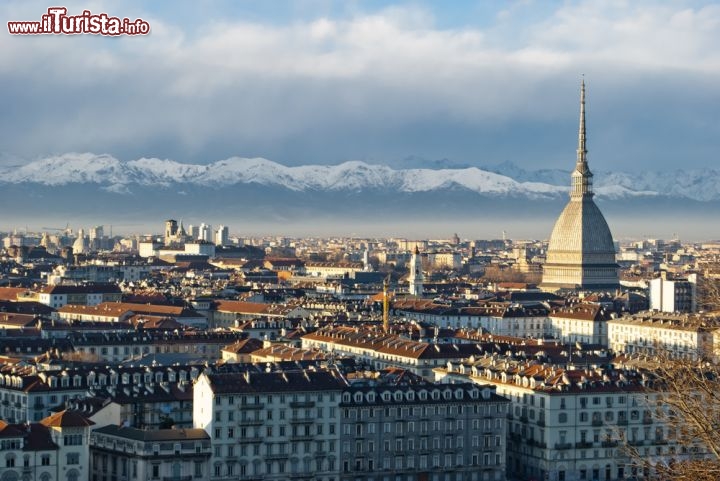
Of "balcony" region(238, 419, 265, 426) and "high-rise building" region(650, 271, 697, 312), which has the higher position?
"high-rise building" region(650, 271, 697, 312)

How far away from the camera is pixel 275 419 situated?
53.5 m

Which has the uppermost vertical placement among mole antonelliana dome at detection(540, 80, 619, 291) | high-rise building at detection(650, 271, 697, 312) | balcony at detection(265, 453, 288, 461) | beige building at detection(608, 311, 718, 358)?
mole antonelliana dome at detection(540, 80, 619, 291)

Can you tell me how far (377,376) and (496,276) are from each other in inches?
5460

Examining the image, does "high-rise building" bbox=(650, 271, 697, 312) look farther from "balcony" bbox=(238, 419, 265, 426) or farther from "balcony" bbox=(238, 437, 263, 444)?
"balcony" bbox=(238, 437, 263, 444)

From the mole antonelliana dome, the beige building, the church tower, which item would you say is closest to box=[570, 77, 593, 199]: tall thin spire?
the mole antonelliana dome

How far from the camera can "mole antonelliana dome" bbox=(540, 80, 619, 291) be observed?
563 ft

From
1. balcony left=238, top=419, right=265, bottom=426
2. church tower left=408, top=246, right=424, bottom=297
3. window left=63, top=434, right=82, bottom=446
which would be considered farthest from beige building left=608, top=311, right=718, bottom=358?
window left=63, top=434, right=82, bottom=446

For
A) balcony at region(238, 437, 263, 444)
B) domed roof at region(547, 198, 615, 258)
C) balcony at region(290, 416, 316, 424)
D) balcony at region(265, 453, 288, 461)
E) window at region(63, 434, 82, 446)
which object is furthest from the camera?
domed roof at region(547, 198, 615, 258)

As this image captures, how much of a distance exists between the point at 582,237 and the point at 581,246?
166 centimetres

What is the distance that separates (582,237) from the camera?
17600 cm

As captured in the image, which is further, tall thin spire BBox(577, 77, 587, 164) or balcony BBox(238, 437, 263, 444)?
tall thin spire BBox(577, 77, 587, 164)

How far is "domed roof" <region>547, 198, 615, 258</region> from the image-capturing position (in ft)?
570

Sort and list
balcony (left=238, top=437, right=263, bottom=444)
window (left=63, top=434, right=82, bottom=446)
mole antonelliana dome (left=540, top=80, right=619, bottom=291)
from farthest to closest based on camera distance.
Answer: mole antonelliana dome (left=540, top=80, right=619, bottom=291) → balcony (left=238, top=437, right=263, bottom=444) → window (left=63, top=434, right=82, bottom=446)

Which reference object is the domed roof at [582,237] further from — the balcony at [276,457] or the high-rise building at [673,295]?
the balcony at [276,457]
